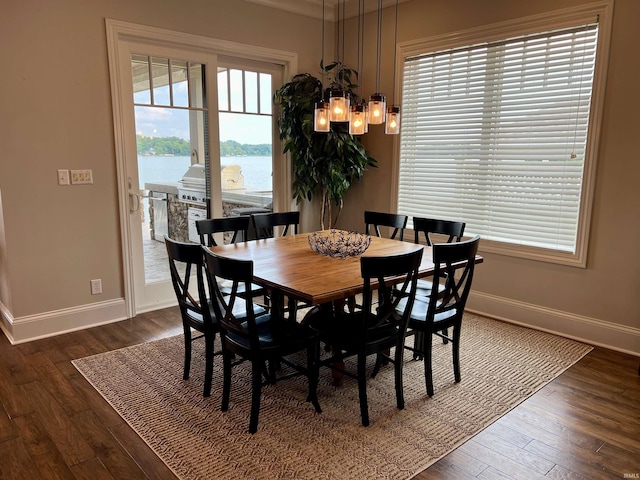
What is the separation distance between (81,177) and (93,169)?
112 millimetres

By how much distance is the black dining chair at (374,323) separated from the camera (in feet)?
7.36

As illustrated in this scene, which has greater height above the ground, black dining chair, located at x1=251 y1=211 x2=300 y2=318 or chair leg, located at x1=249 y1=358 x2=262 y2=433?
black dining chair, located at x1=251 y1=211 x2=300 y2=318

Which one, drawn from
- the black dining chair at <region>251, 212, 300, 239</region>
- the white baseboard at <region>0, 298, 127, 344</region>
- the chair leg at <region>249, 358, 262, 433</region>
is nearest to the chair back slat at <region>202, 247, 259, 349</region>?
the chair leg at <region>249, 358, 262, 433</region>

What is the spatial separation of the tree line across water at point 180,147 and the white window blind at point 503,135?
1.53 meters

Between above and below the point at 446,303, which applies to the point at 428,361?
below

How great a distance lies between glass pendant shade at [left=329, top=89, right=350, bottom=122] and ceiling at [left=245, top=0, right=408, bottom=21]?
2.40m

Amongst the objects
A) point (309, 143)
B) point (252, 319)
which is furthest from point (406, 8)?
point (252, 319)

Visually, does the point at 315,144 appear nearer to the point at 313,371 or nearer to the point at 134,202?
the point at 134,202

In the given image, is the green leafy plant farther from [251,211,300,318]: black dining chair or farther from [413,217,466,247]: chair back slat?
[413,217,466,247]: chair back slat

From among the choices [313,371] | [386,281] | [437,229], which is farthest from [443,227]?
Result: [313,371]

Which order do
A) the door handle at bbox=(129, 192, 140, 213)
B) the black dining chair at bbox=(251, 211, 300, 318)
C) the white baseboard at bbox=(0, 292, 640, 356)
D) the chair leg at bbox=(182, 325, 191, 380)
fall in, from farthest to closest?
the door handle at bbox=(129, 192, 140, 213)
the black dining chair at bbox=(251, 211, 300, 318)
the white baseboard at bbox=(0, 292, 640, 356)
the chair leg at bbox=(182, 325, 191, 380)

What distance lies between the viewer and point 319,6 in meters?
4.79

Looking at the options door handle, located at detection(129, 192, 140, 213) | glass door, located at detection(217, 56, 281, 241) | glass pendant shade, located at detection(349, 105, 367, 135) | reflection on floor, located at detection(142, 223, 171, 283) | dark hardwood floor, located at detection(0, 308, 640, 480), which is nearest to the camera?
dark hardwood floor, located at detection(0, 308, 640, 480)

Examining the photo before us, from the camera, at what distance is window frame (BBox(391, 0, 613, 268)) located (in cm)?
327
